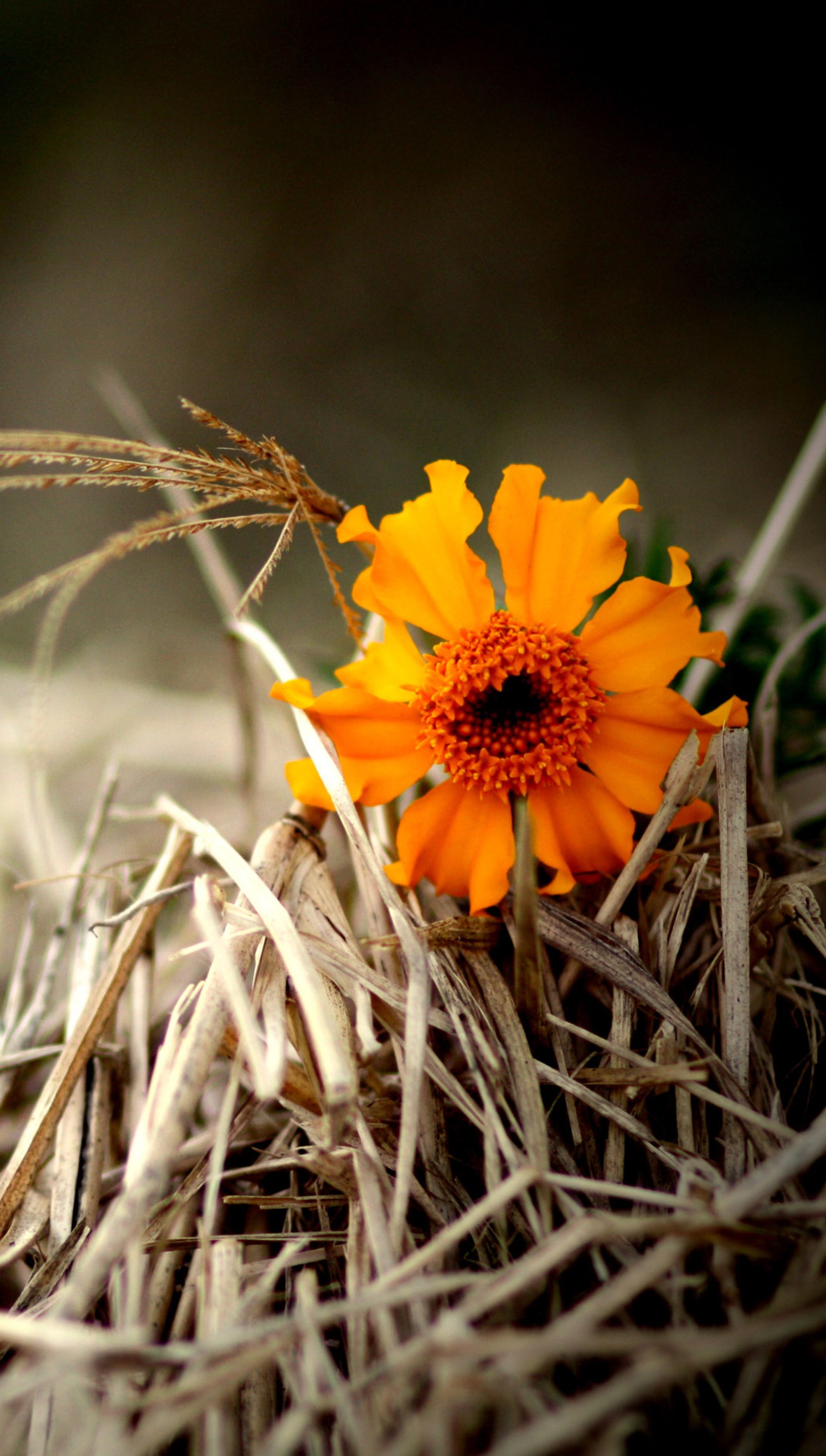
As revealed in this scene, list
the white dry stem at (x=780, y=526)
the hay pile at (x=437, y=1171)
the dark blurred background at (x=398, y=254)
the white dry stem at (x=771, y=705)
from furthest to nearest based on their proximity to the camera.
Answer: the dark blurred background at (x=398, y=254) → the white dry stem at (x=780, y=526) → the white dry stem at (x=771, y=705) → the hay pile at (x=437, y=1171)

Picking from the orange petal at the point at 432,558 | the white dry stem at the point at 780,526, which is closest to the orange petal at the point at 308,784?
the orange petal at the point at 432,558

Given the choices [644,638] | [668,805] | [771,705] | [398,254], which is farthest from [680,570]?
[398,254]

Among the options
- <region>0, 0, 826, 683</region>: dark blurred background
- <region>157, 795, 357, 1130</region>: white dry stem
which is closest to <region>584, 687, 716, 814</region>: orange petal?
<region>157, 795, 357, 1130</region>: white dry stem

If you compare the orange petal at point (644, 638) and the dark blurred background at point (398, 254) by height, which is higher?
the dark blurred background at point (398, 254)

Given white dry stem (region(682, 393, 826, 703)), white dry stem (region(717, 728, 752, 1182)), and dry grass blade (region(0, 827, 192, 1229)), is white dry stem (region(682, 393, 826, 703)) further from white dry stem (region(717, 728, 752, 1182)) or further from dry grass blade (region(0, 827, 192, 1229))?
dry grass blade (region(0, 827, 192, 1229))

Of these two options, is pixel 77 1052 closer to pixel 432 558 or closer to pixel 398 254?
pixel 432 558

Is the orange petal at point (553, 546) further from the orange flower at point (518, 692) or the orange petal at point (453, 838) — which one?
the orange petal at point (453, 838)
